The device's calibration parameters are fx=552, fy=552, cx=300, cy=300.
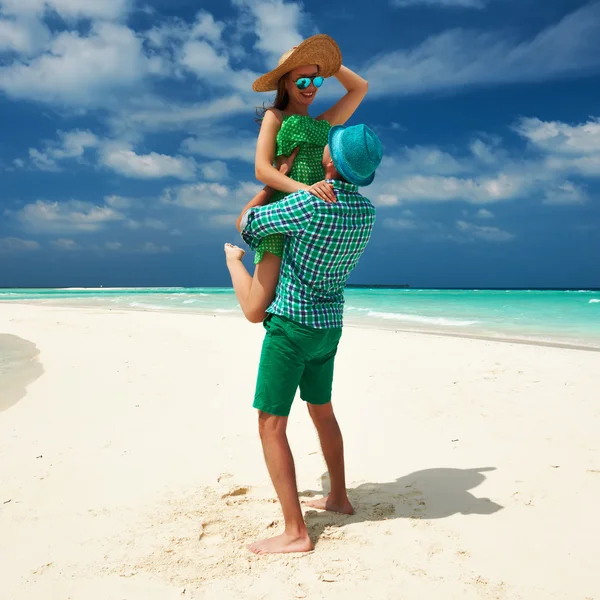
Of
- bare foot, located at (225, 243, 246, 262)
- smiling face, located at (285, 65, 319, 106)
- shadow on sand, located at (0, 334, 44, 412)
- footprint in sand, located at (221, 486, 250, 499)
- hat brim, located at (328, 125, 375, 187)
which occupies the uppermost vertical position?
smiling face, located at (285, 65, 319, 106)

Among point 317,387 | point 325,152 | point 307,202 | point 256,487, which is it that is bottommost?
point 256,487

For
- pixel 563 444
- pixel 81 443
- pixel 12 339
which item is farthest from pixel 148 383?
pixel 12 339

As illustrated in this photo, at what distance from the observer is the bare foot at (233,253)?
295 centimetres

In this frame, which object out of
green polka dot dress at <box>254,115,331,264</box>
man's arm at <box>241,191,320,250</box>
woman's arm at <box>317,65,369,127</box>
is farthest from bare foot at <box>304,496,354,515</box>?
woman's arm at <box>317,65,369,127</box>

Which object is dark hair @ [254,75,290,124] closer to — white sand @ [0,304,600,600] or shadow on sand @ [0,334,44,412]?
white sand @ [0,304,600,600]

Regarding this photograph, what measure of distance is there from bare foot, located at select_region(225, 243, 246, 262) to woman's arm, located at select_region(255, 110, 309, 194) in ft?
1.29

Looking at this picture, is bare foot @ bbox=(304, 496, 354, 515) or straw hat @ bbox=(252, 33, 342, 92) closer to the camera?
straw hat @ bbox=(252, 33, 342, 92)

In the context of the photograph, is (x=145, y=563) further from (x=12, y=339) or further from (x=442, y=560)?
(x=12, y=339)

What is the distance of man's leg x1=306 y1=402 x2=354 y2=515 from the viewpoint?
3.15m

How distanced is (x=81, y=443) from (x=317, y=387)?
2424 millimetres

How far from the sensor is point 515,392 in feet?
20.2

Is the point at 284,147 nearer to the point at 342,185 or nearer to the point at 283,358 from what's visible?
the point at 342,185

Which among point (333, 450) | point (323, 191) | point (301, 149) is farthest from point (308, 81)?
point (333, 450)

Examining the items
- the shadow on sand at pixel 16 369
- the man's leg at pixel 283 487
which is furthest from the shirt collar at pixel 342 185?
the shadow on sand at pixel 16 369
